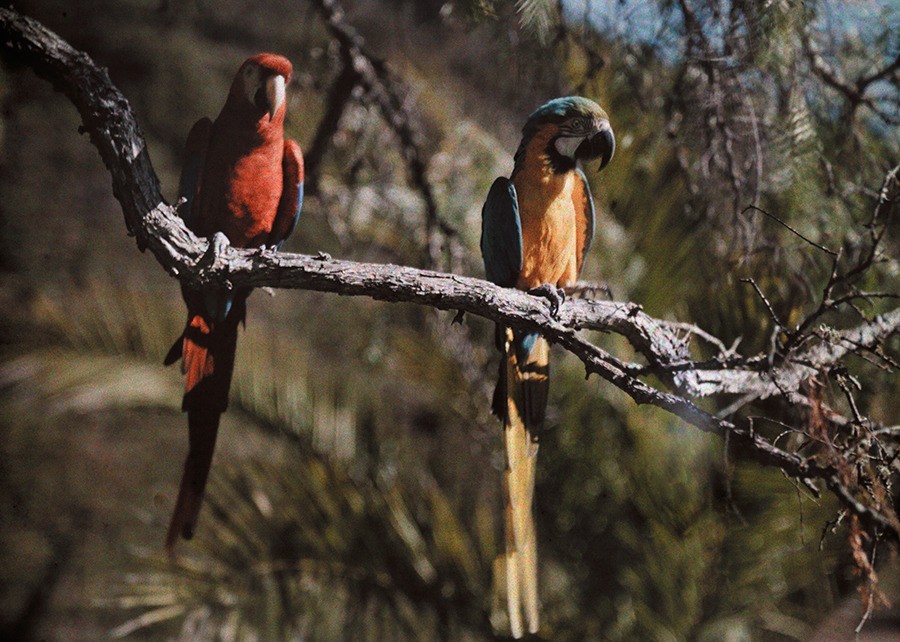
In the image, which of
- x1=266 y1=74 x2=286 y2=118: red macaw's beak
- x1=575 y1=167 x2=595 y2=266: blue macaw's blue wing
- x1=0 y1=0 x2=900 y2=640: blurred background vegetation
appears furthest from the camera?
x1=0 y1=0 x2=900 y2=640: blurred background vegetation

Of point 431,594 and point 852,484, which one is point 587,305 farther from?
point 431,594

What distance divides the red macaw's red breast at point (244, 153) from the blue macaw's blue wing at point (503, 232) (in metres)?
0.36

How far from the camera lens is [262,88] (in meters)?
1.12

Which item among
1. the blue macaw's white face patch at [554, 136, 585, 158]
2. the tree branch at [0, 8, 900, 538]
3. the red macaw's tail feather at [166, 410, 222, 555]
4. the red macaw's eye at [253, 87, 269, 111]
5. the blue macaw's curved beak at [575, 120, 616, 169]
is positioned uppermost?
the red macaw's eye at [253, 87, 269, 111]

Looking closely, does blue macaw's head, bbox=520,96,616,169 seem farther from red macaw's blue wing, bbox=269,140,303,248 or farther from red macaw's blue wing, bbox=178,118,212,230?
red macaw's blue wing, bbox=178,118,212,230

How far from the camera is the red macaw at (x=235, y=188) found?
1121mm

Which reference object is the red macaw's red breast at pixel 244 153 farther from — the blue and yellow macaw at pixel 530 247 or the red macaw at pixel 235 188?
the blue and yellow macaw at pixel 530 247

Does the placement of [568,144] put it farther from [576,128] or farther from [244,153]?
[244,153]

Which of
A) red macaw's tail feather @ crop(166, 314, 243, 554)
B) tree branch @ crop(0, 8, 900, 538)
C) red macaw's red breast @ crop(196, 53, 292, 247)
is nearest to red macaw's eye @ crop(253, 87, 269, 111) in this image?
red macaw's red breast @ crop(196, 53, 292, 247)

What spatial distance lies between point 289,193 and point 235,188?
0.29 feet

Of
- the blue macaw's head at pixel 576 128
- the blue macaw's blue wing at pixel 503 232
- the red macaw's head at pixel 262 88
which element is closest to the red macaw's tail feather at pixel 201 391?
the red macaw's head at pixel 262 88

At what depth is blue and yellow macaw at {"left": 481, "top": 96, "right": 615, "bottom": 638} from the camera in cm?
115

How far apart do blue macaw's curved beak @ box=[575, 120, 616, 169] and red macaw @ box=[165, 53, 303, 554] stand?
1.50 feet

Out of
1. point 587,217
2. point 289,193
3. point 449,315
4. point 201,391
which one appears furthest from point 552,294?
point 449,315
